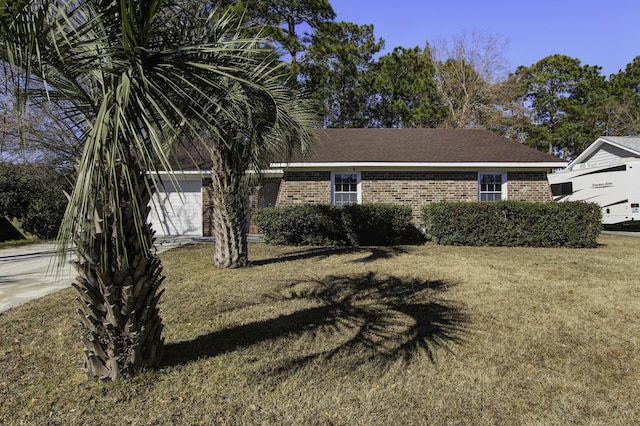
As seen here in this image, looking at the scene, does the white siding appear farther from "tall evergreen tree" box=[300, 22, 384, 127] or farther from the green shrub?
the green shrub

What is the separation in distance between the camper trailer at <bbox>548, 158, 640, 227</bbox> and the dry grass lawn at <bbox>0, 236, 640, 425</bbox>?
40.1ft

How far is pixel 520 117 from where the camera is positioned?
31.2 metres

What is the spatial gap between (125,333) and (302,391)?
1557mm

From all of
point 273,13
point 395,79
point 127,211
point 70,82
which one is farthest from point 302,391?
point 395,79

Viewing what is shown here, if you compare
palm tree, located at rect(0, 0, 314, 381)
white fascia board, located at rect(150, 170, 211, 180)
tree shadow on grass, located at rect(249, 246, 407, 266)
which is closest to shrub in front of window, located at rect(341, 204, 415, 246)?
tree shadow on grass, located at rect(249, 246, 407, 266)

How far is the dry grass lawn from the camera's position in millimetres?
3248

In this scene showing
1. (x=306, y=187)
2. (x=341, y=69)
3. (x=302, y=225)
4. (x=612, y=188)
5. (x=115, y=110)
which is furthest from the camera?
(x=341, y=69)

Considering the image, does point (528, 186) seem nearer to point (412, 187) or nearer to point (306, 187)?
point (412, 187)

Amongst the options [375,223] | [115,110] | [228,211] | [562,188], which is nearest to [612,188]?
[562,188]

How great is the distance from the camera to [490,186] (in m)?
15.3

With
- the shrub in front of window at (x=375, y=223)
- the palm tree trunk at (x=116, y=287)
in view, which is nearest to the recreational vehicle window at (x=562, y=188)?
the shrub in front of window at (x=375, y=223)

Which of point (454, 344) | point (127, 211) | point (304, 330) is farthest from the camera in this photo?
point (304, 330)

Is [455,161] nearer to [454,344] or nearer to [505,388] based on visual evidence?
[454,344]

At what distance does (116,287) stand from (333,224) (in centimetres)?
917
